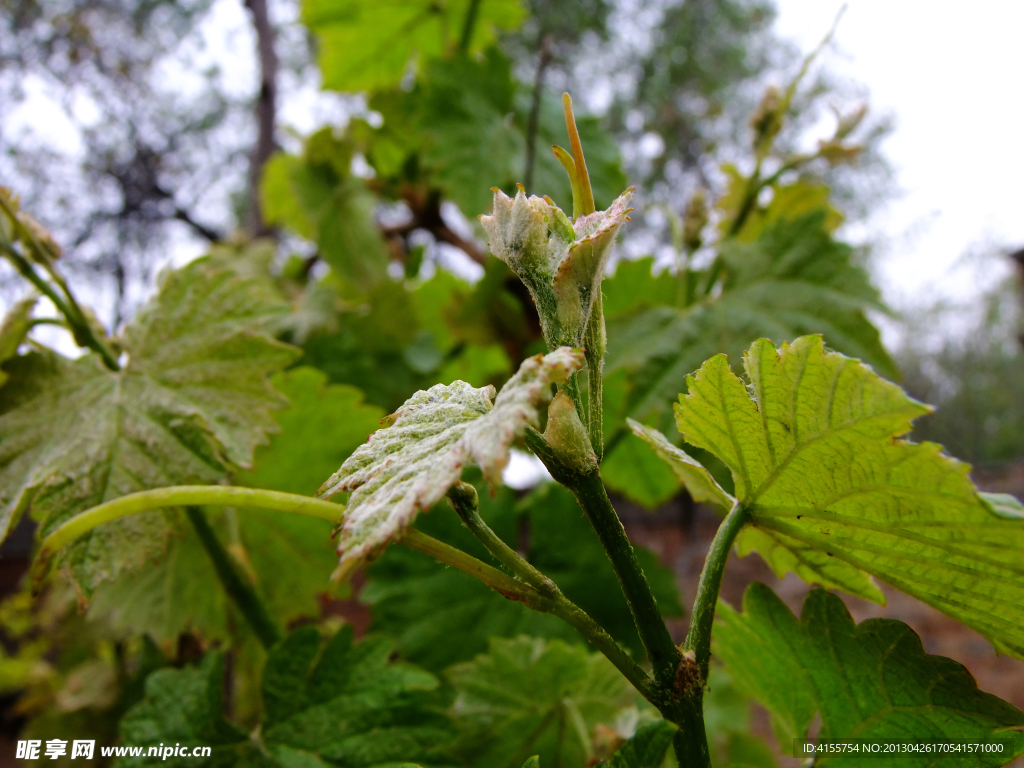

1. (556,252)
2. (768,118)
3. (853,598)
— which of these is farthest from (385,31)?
(853,598)

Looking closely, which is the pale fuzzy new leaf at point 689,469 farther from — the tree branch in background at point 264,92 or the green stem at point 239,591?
the tree branch in background at point 264,92

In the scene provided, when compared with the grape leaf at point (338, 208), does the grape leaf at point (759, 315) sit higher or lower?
lower

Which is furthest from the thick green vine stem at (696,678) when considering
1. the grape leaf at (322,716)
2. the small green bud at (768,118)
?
the small green bud at (768,118)

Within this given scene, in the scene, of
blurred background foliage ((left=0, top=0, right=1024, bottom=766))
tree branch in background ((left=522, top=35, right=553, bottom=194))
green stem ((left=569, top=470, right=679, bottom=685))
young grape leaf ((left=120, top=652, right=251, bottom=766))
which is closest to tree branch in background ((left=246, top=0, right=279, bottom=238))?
blurred background foliage ((left=0, top=0, right=1024, bottom=766))

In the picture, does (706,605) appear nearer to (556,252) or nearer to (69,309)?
(556,252)

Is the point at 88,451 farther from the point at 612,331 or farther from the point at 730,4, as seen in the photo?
the point at 730,4

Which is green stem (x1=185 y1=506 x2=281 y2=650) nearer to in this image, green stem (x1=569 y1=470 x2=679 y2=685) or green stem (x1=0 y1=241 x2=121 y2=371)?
green stem (x1=0 y1=241 x2=121 y2=371)
